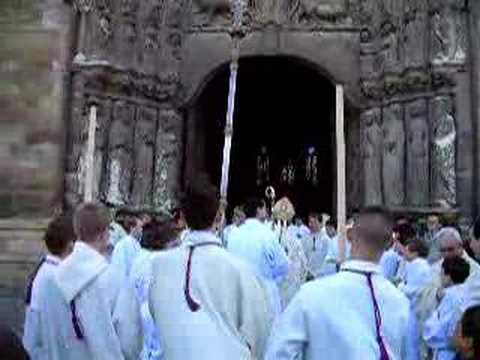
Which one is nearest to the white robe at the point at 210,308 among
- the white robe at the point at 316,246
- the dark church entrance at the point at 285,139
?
the white robe at the point at 316,246

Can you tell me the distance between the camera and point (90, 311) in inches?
170

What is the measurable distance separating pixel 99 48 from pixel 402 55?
5.62 m

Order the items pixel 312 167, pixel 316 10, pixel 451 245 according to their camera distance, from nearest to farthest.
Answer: pixel 451 245 → pixel 316 10 → pixel 312 167

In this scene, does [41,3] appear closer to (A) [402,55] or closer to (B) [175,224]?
(A) [402,55]

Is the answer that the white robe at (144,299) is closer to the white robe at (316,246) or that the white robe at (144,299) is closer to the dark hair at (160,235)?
the dark hair at (160,235)

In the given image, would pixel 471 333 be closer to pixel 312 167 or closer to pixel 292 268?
pixel 292 268

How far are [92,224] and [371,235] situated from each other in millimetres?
1563

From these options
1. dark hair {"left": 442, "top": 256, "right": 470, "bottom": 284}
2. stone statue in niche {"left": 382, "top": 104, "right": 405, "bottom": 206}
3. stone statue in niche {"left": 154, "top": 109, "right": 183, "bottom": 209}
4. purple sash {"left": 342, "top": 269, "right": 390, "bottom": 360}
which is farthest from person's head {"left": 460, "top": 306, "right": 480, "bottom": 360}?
stone statue in niche {"left": 154, "top": 109, "right": 183, "bottom": 209}

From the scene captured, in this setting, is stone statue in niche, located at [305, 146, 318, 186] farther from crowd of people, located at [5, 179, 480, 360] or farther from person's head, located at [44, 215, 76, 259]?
person's head, located at [44, 215, 76, 259]

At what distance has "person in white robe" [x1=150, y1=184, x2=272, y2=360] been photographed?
390 cm

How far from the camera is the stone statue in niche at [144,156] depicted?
50.9 feet

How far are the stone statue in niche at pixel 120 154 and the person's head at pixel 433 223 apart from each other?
546 cm

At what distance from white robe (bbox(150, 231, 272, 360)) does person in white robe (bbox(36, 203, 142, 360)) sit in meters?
0.37

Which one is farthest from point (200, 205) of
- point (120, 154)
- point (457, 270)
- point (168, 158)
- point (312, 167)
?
A: point (312, 167)
